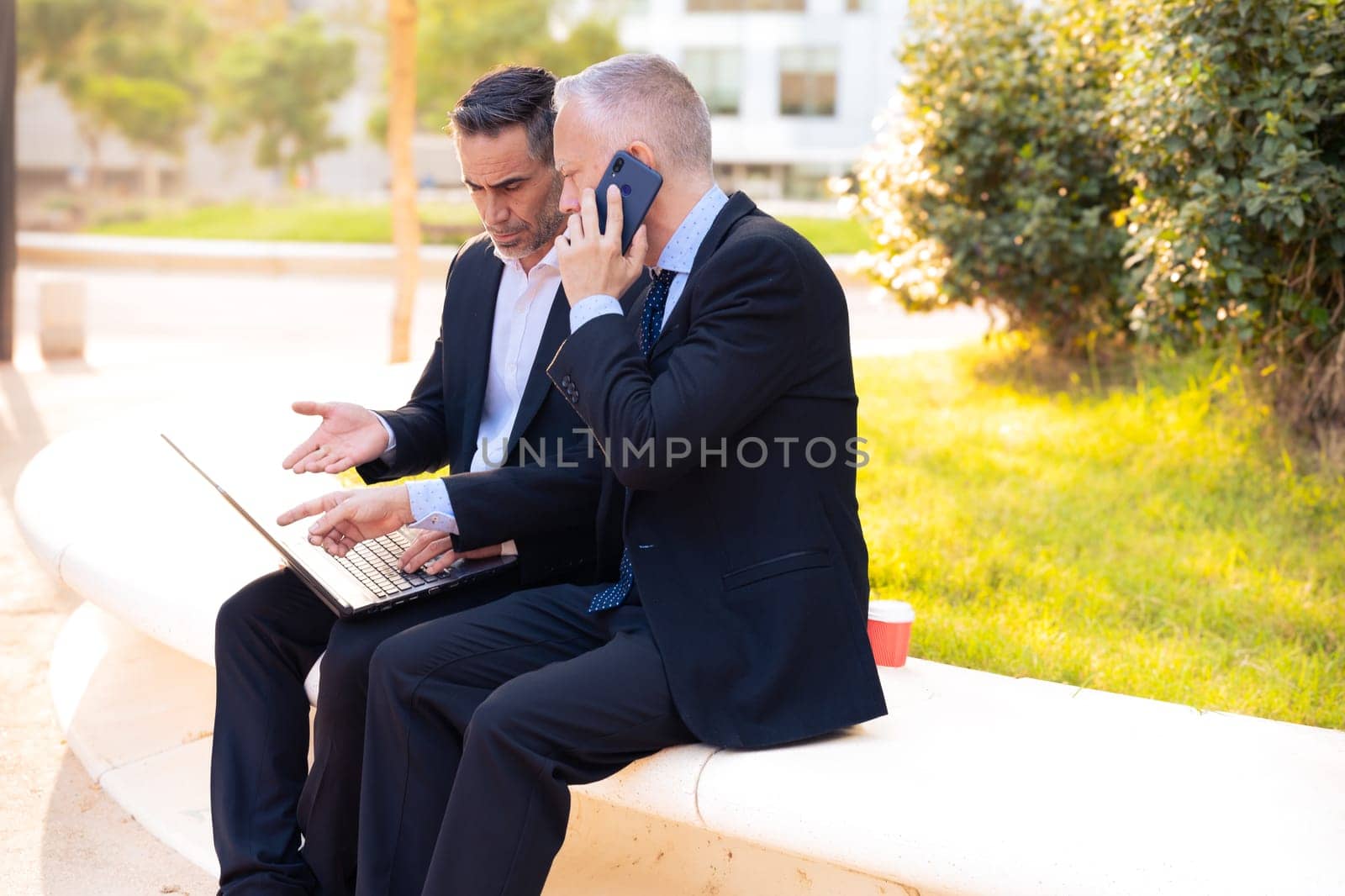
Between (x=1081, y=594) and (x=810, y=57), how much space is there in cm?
3604

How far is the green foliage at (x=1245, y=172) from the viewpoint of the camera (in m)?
4.86

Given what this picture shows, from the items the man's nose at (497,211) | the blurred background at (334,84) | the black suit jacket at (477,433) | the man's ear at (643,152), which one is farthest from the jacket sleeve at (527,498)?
the blurred background at (334,84)

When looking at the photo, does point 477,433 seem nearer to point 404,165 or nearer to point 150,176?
point 404,165

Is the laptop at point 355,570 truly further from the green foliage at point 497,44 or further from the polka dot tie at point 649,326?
the green foliage at point 497,44

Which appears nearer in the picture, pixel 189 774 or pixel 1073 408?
pixel 189 774

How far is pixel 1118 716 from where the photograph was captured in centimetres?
271

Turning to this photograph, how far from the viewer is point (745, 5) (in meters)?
38.0

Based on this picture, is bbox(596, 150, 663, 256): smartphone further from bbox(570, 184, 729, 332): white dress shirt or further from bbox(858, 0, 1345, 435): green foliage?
bbox(858, 0, 1345, 435): green foliage

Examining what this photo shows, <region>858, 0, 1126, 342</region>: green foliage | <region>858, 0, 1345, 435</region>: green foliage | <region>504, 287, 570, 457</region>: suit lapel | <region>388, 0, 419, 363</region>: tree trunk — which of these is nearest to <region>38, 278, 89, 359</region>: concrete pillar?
<region>388, 0, 419, 363</region>: tree trunk

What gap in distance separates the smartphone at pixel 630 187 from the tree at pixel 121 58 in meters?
31.9

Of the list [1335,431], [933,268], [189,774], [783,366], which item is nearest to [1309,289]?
[1335,431]

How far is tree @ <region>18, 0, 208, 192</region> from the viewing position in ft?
98.4

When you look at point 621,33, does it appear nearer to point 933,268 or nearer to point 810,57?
point 810,57

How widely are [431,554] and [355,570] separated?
0.18 m
